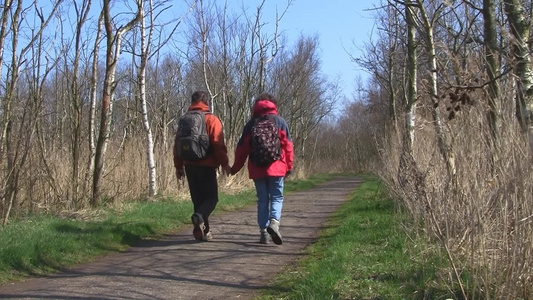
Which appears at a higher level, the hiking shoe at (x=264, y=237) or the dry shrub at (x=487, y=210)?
the dry shrub at (x=487, y=210)

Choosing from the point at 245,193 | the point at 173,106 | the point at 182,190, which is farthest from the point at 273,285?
the point at 173,106

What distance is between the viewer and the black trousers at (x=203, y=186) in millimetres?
7180

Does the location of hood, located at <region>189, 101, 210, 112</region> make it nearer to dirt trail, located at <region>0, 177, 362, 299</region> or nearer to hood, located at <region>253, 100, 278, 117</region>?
hood, located at <region>253, 100, 278, 117</region>

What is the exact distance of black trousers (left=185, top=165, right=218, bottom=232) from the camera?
7.18m

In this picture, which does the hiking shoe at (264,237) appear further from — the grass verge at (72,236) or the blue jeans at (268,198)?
the grass verge at (72,236)

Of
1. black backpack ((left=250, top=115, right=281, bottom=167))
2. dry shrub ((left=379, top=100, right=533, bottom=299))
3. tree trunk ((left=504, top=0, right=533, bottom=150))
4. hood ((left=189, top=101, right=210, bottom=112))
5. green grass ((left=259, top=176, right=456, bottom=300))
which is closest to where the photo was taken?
dry shrub ((left=379, top=100, right=533, bottom=299))

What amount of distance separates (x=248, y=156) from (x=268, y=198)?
0.58 metres

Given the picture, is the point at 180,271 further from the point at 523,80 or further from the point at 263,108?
the point at 523,80

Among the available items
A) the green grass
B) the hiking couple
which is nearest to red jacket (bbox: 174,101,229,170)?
the hiking couple

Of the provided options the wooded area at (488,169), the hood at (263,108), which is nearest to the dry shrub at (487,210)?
the wooded area at (488,169)

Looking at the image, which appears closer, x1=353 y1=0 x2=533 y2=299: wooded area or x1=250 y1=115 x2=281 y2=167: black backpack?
x1=353 y1=0 x2=533 y2=299: wooded area

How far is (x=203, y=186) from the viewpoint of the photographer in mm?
7242

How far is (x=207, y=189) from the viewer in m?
7.23

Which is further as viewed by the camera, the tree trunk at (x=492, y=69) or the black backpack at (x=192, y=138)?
the black backpack at (x=192, y=138)
